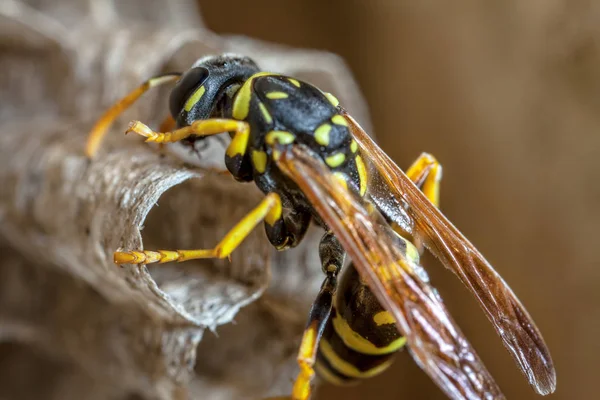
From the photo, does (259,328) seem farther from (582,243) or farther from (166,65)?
(582,243)

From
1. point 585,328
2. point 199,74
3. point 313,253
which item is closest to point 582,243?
point 585,328

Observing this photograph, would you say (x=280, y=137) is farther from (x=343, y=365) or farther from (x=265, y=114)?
(x=343, y=365)

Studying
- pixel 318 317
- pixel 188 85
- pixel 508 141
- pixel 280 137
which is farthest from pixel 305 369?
pixel 508 141

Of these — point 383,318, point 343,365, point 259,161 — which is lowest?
point 343,365

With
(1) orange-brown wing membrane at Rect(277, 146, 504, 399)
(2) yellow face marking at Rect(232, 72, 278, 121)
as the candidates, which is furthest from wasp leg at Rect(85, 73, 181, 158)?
(1) orange-brown wing membrane at Rect(277, 146, 504, 399)

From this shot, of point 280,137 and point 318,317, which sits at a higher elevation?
point 280,137

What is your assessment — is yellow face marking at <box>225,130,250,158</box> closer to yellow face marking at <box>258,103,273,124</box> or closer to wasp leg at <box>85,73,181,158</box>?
yellow face marking at <box>258,103,273,124</box>

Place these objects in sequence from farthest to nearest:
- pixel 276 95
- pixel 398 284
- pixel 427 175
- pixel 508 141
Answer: pixel 508 141 → pixel 427 175 → pixel 276 95 → pixel 398 284
